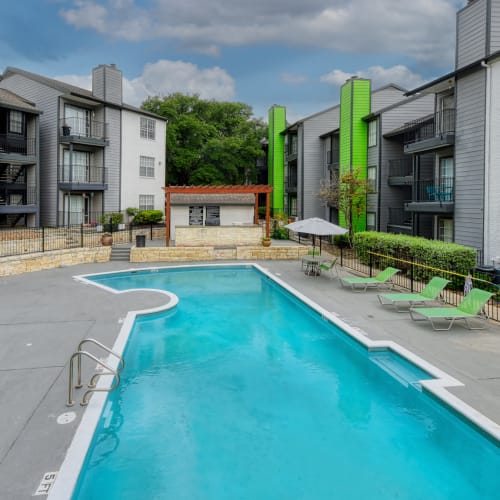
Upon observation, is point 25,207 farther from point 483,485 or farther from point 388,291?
point 483,485

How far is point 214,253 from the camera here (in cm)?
2405


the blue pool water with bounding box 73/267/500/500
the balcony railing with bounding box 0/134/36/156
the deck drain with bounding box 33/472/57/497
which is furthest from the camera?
the balcony railing with bounding box 0/134/36/156

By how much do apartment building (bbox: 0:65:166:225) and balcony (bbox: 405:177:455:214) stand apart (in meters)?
20.1

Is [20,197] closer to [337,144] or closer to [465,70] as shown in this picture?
[337,144]

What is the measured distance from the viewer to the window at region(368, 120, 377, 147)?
27.6m

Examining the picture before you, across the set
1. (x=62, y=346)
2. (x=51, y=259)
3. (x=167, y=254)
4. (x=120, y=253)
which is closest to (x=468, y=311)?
(x=62, y=346)

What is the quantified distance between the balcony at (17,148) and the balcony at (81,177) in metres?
1.94

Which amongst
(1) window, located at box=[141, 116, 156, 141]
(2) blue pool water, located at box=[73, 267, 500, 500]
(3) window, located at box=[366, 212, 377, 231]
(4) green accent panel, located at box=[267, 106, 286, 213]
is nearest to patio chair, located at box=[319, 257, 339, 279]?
(2) blue pool water, located at box=[73, 267, 500, 500]

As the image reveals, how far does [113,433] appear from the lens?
655cm

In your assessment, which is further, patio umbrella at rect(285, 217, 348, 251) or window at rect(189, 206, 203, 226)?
window at rect(189, 206, 203, 226)

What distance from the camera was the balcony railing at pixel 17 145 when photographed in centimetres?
2558

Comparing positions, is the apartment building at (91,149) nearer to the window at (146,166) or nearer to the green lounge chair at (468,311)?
the window at (146,166)

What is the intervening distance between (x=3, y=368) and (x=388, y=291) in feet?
40.1

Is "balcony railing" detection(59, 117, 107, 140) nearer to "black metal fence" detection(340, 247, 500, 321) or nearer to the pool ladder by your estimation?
"black metal fence" detection(340, 247, 500, 321)
